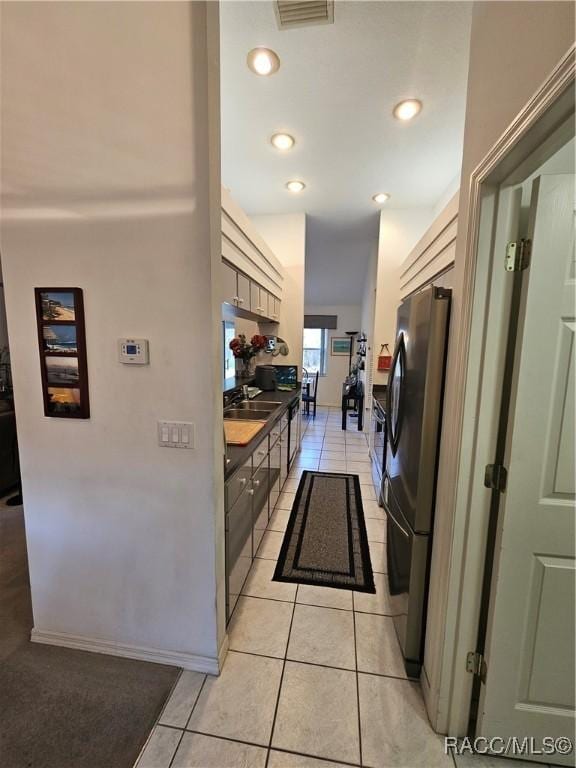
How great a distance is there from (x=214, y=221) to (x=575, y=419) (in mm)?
1453

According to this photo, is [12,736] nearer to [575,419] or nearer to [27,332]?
[27,332]

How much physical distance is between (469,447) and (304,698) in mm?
1304

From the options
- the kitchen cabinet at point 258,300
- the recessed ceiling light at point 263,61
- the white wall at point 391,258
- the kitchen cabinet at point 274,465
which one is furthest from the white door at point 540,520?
the white wall at point 391,258

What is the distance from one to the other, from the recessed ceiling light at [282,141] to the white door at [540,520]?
96.7 inches

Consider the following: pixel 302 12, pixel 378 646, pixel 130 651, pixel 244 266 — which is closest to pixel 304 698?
pixel 378 646

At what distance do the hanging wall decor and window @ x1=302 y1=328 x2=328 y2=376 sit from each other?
22.5ft

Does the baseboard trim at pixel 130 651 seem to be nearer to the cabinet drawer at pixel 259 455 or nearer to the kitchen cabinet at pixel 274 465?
the cabinet drawer at pixel 259 455

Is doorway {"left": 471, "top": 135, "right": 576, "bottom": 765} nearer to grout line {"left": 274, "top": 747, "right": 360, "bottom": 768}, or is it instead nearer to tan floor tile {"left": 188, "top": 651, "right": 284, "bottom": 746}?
grout line {"left": 274, "top": 747, "right": 360, "bottom": 768}

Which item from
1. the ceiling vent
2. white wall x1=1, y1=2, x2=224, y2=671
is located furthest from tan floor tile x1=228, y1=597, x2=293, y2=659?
the ceiling vent

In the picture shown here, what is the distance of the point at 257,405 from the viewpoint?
3.32 metres

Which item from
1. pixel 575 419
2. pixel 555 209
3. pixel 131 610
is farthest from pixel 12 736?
pixel 555 209

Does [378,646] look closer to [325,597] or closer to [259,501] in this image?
[325,597]

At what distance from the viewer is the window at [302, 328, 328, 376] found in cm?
806

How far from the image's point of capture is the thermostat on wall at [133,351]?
137 cm
